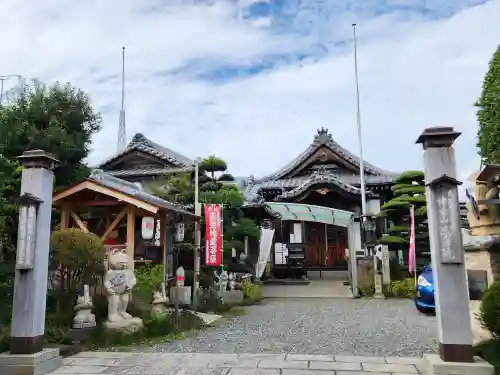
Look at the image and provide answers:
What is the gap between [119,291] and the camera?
823 centimetres

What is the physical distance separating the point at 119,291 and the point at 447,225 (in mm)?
5981

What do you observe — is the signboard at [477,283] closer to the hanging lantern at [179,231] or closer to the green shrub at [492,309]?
the green shrub at [492,309]

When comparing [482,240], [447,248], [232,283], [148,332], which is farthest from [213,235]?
[447,248]

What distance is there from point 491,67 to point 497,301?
456cm

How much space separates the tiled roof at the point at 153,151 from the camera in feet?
77.5

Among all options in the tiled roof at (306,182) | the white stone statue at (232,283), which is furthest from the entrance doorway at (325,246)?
the white stone statue at (232,283)

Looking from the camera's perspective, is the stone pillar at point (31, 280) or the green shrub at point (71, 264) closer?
the stone pillar at point (31, 280)

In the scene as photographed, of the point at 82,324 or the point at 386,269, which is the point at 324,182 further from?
the point at 82,324

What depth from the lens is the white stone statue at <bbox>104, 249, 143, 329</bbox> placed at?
816 centimetres

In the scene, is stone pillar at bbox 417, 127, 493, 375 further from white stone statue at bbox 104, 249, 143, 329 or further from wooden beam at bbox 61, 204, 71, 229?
wooden beam at bbox 61, 204, 71, 229

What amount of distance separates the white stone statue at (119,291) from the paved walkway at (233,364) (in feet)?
3.86

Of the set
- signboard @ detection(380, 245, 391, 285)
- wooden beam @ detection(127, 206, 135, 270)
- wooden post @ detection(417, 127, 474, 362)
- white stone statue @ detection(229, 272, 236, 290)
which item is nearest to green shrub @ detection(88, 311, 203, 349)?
wooden beam @ detection(127, 206, 135, 270)

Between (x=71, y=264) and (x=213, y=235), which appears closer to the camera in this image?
(x=71, y=264)

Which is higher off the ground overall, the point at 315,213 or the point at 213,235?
the point at 315,213
